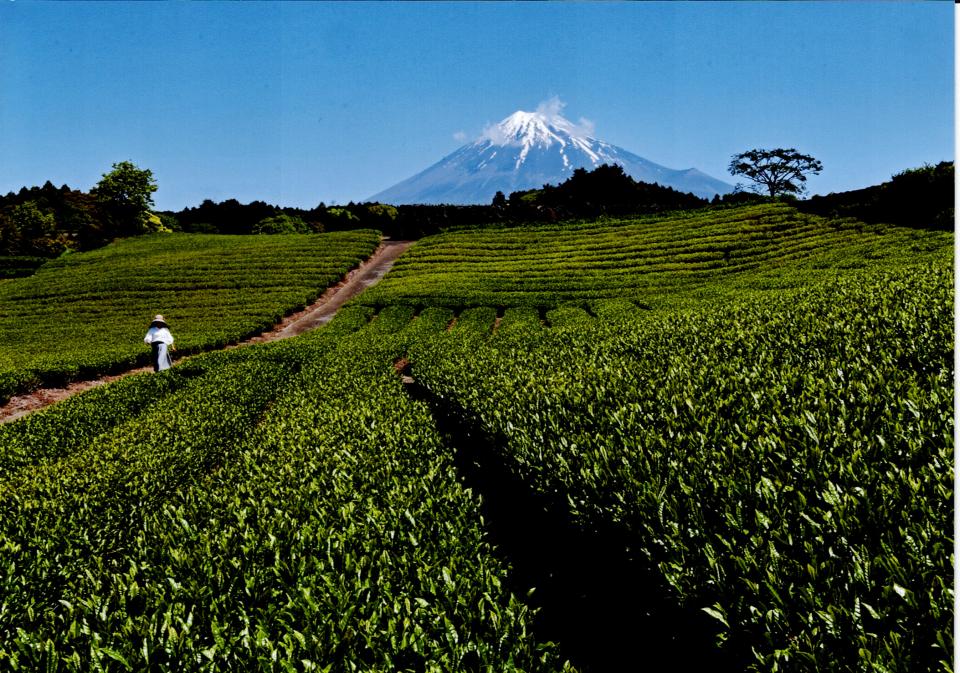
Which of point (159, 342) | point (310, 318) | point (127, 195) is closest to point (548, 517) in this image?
point (159, 342)

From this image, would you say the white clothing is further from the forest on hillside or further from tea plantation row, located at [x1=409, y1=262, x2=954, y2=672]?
the forest on hillside

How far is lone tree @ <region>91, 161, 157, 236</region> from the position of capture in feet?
238

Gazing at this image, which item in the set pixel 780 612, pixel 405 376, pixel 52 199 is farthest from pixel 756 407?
pixel 52 199

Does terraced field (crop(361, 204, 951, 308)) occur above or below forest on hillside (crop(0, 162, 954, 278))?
below

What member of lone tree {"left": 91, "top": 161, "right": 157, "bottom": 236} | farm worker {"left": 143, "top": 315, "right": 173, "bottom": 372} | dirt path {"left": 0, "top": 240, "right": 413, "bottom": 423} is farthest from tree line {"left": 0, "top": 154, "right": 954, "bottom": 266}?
farm worker {"left": 143, "top": 315, "right": 173, "bottom": 372}

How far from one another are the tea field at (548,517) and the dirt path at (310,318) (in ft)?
28.2

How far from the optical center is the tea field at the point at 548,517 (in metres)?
3.17

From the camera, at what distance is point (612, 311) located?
25.7 meters

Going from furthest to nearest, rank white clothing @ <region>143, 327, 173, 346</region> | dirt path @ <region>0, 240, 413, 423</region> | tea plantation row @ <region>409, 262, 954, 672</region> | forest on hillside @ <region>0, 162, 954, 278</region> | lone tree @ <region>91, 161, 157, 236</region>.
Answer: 1. lone tree @ <region>91, 161, 157, 236</region>
2. forest on hillside @ <region>0, 162, 954, 278</region>
3. white clothing @ <region>143, 327, 173, 346</region>
4. dirt path @ <region>0, 240, 413, 423</region>
5. tea plantation row @ <region>409, 262, 954, 672</region>

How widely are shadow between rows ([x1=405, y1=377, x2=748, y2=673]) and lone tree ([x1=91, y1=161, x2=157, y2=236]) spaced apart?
263 ft

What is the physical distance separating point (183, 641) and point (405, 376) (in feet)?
45.0

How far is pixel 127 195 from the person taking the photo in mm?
78250

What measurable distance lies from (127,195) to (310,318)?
62.1 metres

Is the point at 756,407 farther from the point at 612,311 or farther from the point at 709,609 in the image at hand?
the point at 612,311
